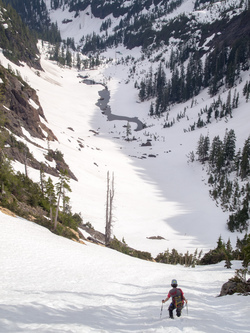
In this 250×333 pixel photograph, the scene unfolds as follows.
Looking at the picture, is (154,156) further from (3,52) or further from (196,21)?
(196,21)

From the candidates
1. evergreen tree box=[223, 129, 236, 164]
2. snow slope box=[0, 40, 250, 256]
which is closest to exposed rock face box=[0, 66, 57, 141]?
snow slope box=[0, 40, 250, 256]

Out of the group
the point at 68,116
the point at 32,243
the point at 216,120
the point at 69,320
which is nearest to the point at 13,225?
the point at 32,243

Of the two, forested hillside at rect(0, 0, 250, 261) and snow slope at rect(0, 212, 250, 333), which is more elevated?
forested hillside at rect(0, 0, 250, 261)

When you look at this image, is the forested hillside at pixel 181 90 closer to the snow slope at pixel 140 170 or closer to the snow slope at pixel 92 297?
the snow slope at pixel 140 170

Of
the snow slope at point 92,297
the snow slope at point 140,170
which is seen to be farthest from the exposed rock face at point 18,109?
the snow slope at point 92,297

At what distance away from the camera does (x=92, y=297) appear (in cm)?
1008

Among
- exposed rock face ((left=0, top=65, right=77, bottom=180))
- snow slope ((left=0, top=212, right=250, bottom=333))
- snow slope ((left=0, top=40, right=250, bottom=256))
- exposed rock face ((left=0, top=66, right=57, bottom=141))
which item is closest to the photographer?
snow slope ((left=0, top=212, right=250, bottom=333))

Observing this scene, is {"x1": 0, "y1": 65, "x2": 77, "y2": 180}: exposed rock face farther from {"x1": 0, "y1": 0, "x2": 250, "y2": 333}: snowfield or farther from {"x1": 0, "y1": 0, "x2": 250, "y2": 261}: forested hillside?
{"x1": 0, "y1": 0, "x2": 250, "y2": 333}: snowfield

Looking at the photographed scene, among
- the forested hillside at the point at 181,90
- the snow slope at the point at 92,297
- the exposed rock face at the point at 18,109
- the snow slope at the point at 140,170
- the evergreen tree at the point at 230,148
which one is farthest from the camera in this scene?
the evergreen tree at the point at 230,148

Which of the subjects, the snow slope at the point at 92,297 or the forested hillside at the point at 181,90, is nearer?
the snow slope at the point at 92,297

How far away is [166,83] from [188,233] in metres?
113

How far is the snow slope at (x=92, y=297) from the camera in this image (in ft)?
24.8

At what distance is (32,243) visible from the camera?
16.2m

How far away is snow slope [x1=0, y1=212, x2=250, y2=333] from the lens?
757 cm
